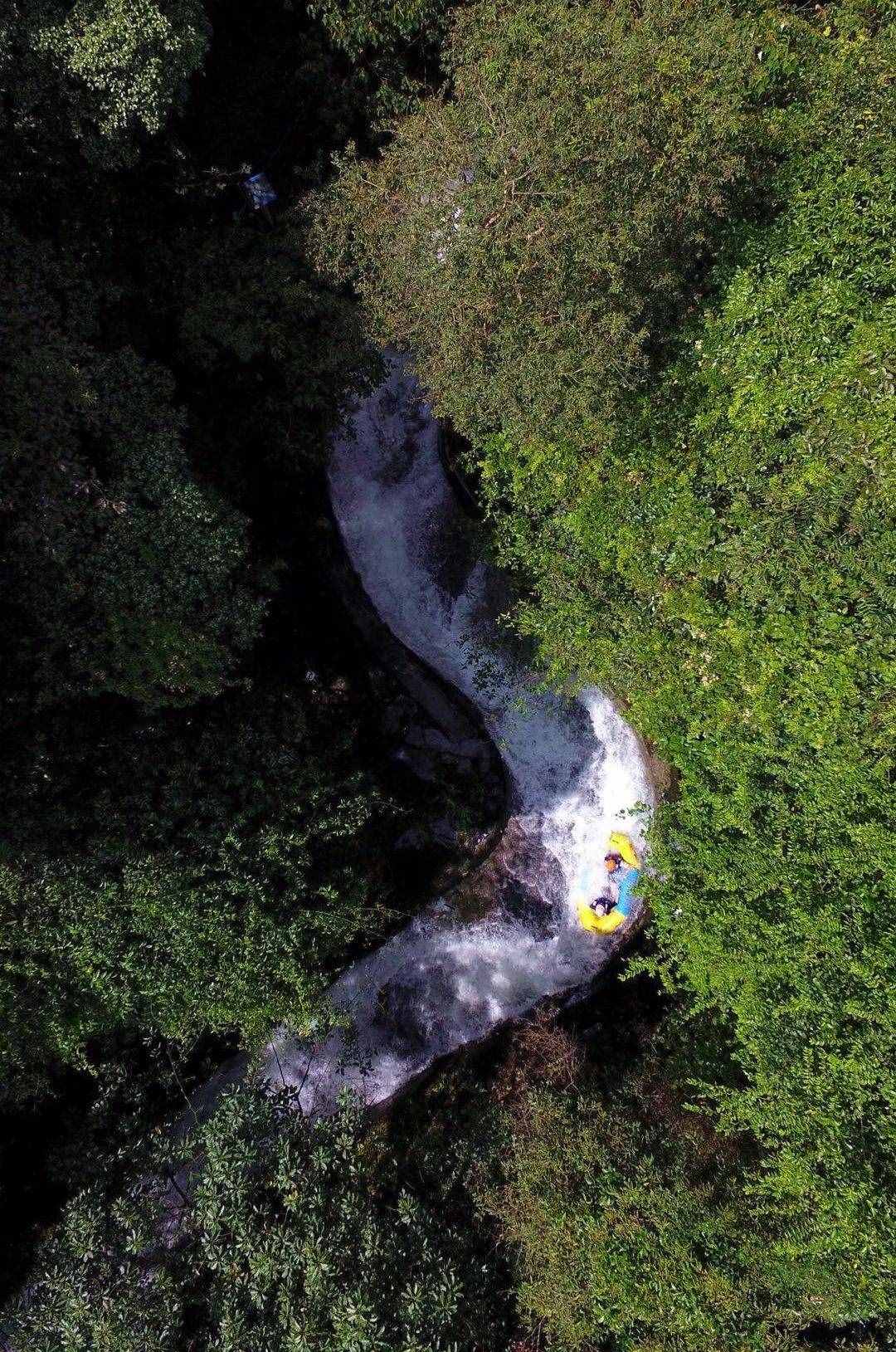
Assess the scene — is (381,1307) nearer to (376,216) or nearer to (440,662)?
(440,662)

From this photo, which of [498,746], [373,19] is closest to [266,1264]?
[498,746]

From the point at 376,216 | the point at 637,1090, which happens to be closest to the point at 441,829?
the point at 637,1090

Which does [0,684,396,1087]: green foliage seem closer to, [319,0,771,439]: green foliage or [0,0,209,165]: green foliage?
[319,0,771,439]: green foliage

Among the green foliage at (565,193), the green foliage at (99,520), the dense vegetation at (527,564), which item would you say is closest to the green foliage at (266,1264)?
the dense vegetation at (527,564)

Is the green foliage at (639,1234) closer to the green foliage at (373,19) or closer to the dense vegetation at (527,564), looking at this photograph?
the dense vegetation at (527,564)

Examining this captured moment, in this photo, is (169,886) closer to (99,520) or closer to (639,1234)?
(99,520)
